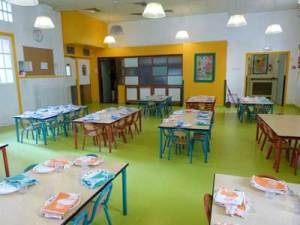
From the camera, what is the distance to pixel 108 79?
40.2 ft

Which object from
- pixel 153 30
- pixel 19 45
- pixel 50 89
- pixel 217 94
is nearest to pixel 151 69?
pixel 153 30

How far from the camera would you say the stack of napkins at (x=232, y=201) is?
1.47 meters

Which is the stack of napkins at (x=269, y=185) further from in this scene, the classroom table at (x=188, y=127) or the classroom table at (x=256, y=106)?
the classroom table at (x=256, y=106)

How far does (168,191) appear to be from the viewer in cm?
303

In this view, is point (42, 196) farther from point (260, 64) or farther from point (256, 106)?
point (260, 64)

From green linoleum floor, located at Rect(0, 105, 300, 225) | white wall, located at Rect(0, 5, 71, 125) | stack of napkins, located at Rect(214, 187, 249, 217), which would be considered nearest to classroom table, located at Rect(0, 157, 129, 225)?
green linoleum floor, located at Rect(0, 105, 300, 225)

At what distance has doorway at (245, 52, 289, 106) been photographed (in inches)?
410

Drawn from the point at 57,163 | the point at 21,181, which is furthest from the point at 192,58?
the point at 21,181

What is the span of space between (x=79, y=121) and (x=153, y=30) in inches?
292

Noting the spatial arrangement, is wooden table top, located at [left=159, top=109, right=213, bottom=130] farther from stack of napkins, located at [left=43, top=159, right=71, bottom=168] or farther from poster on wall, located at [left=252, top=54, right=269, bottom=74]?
poster on wall, located at [left=252, top=54, right=269, bottom=74]

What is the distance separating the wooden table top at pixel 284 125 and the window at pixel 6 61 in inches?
274

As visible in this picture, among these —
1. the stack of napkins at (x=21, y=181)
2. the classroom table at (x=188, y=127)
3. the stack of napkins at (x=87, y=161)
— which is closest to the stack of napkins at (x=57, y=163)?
the stack of napkins at (x=87, y=161)

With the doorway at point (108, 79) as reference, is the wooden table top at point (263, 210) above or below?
below

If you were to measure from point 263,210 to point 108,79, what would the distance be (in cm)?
1142
